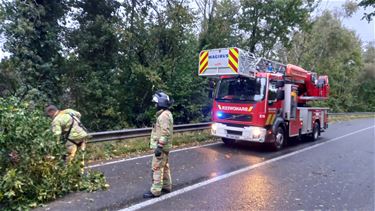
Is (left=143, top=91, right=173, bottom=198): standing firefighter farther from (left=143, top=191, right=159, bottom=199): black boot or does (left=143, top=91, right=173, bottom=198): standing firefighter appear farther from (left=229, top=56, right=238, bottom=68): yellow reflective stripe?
(left=229, top=56, right=238, bottom=68): yellow reflective stripe

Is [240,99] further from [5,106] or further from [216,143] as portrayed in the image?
[5,106]

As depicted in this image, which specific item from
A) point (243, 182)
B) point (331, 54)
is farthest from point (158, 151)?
point (331, 54)

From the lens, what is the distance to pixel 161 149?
565 centimetres

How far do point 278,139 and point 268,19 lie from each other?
35.0 feet

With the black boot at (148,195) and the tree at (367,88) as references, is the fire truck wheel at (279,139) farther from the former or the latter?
the tree at (367,88)

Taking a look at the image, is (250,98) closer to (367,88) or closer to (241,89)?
(241,89)

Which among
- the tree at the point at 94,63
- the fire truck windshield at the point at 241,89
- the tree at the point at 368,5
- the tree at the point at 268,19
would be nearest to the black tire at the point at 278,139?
the fire truck windshield at the point at 241,89

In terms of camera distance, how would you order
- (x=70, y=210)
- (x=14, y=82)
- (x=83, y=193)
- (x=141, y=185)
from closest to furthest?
(x=70, y=210)
(x=83, y=193)
(x=141, y=185)
(x=14, y=82)

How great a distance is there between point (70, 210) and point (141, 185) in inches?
62.6

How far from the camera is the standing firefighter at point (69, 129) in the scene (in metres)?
6.08

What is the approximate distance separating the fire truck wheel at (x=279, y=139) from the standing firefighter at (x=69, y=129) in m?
6.51

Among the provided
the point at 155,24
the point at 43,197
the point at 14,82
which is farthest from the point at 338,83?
the point at 43,197

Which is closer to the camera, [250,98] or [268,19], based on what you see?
[250,98]

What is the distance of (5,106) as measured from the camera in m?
5.48
